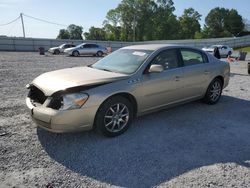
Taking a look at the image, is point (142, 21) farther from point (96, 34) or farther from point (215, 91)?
point (215, 91)

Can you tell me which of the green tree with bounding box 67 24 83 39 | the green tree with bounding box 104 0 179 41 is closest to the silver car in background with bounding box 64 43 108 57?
the green tree with bounding box 104 0 179 41

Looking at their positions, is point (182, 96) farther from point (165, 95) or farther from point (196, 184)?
point (196, 184)

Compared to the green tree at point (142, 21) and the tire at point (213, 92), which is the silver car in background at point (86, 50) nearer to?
the tire at point (213, 92)

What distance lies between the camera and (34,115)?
4.03 m

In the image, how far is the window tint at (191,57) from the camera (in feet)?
18.2

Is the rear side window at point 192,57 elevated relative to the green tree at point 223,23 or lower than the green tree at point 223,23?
lower

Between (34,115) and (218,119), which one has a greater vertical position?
(34,115)

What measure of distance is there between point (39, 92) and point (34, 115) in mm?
476

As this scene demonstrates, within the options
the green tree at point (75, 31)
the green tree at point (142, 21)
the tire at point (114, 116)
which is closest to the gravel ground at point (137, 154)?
the tire at point (114, 116)

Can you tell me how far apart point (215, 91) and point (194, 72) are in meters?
1.14

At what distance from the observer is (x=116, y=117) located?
4332 mm

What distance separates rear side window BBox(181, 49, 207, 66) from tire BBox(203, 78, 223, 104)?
66 cm

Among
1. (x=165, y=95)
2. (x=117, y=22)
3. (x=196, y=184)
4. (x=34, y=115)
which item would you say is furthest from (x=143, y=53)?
(x=117, y=22)

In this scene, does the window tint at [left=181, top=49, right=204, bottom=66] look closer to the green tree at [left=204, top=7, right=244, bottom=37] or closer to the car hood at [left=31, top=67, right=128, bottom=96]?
the car hood at [left=31, top=67, right=128, bottom=96]
